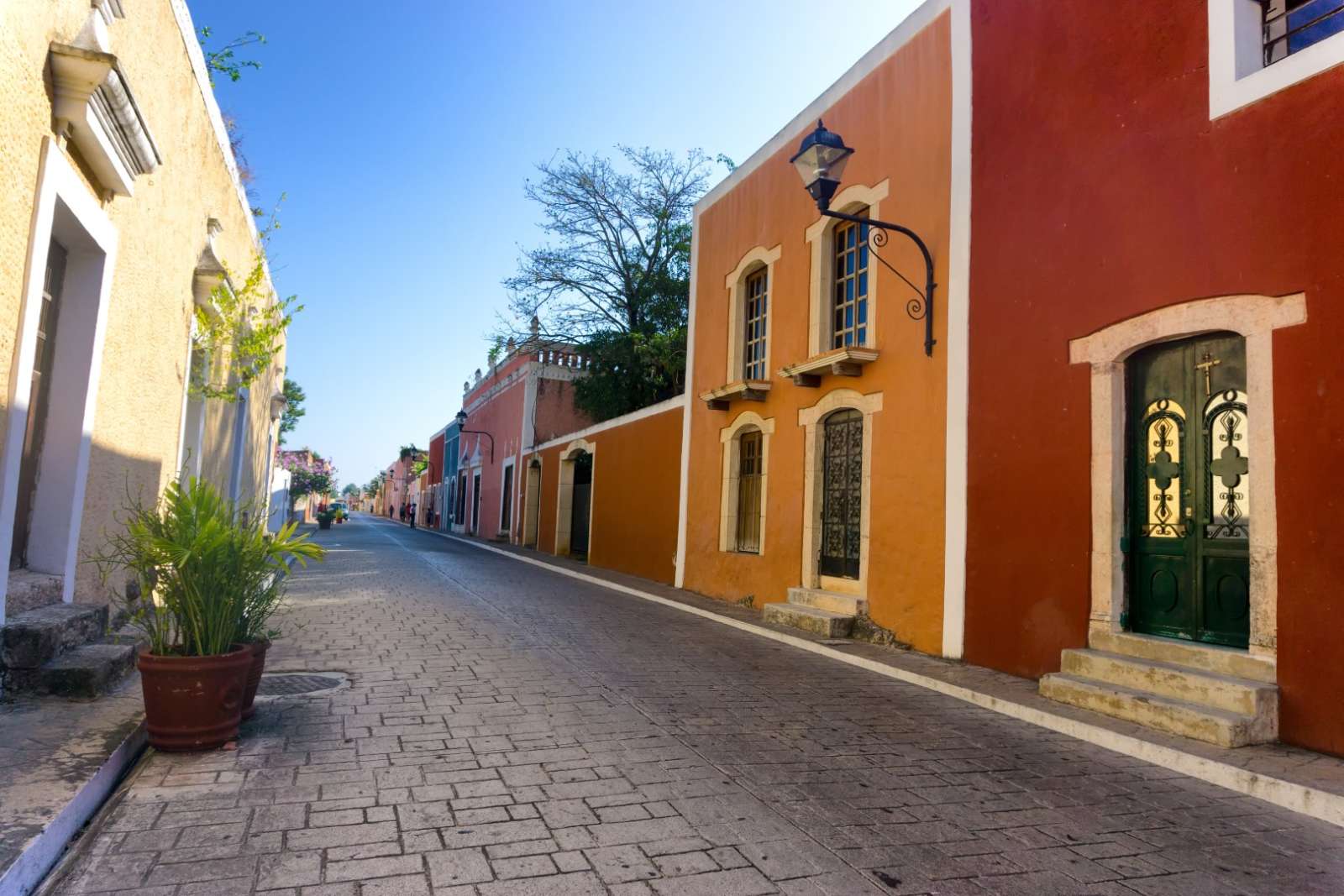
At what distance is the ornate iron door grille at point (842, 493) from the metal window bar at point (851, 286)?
0.99 m

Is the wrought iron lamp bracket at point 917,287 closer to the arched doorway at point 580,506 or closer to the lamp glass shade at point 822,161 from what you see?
the lamp glass shade at point 822,161

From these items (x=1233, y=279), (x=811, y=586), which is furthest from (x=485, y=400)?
(x=1233, y=279)

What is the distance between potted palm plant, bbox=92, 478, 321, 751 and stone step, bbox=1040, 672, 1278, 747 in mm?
5169

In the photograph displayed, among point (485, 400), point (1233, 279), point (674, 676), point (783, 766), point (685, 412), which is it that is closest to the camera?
point (783, 766)

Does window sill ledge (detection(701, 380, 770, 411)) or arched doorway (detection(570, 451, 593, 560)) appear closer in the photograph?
window sill ledge (detection(701, 380, 770, 411))

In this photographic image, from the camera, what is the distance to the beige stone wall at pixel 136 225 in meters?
4.15

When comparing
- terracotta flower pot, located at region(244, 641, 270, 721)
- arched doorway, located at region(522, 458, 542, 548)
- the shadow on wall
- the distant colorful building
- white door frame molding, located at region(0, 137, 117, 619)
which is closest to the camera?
terracotta flower pot, located at region(244, 641, 270, 721)

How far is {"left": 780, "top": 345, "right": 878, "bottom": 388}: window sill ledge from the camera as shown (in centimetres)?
905

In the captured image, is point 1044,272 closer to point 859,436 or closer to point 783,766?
point 859,436

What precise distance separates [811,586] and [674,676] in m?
4.09

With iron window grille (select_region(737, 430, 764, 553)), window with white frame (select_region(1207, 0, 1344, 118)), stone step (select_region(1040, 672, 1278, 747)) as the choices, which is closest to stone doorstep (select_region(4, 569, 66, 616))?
stone step (select_region(1040, 672, 1278, 747))

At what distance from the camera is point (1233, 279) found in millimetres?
5262

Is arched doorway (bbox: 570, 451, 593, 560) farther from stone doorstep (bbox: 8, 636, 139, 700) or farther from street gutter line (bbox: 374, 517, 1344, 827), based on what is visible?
stone doorstep (bbox: 8, 636, 139, 700)

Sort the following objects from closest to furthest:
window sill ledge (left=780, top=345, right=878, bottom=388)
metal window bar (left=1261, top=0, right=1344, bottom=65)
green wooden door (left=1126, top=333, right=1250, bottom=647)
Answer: green wooden door (left=1126, top=333, right=1250, bottom=647), metal window bar (left=1261, top=0, right=1344, bottom=65), window sill ledge (left=780, top=345, right=878, bottom=388)
